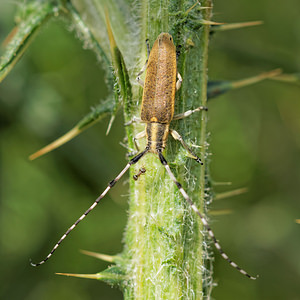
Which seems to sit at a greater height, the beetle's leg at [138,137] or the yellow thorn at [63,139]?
the beetle's leg at [138,137]

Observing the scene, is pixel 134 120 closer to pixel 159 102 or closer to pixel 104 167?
Result: pixel 159 102

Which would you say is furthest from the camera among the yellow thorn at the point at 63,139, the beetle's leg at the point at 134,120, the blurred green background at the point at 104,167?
the blurred green background at the point at 104,167

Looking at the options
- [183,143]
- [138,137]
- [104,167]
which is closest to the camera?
[183,143]

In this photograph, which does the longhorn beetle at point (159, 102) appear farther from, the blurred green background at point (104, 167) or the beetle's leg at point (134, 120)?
the blurred green background at point (104, 167)

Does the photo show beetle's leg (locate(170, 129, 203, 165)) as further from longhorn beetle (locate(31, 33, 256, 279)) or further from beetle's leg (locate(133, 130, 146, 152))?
beetle's leg (locate(133, 130, 146, 152))

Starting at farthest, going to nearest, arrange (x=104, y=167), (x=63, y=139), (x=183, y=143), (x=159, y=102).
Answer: (x=104, y=167)
(x=63, y=139)
(x=159, y=102)
(x=183, y=143)

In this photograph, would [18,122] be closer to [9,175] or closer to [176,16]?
[9,175]

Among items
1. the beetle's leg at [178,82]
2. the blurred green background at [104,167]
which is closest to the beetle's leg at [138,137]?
the beetle's leg at [178,82]

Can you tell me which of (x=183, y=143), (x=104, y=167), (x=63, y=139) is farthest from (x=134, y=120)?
(x=104, y=167)

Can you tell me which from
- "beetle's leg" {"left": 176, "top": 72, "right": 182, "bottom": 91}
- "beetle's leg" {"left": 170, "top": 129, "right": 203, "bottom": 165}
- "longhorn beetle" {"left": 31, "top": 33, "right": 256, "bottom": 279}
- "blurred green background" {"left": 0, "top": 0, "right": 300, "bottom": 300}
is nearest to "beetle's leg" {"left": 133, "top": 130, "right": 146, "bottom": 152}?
"longhorn beetle" {"left": 31, "top": 33, "right": 256, "bottom": 279}
